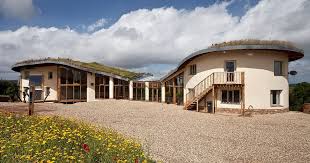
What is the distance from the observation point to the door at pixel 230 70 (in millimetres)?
22641

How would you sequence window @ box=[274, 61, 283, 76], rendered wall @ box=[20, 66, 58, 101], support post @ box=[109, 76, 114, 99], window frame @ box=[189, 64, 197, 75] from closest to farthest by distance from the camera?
window @ box=[274, 61, 283, 76] → window frame @ box=[189, 64, 197, 75] → support post @ box=[109, 76, 114, 99] → rendered wall @ box=[20, 66, 58, 101]

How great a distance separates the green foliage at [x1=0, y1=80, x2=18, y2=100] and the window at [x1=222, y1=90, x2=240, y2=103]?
2867 cm

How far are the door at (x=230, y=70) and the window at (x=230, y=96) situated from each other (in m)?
1.28

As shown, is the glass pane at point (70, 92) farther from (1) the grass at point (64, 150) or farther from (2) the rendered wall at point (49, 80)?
(1) the grass at point (64, 150)

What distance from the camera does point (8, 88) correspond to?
122 ft

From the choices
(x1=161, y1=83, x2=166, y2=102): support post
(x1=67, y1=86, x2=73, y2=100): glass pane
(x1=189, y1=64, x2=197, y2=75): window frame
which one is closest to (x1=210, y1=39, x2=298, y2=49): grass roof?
(x1=189, y1=64, x2=197, y2=75): window frame

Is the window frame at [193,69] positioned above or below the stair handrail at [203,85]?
above

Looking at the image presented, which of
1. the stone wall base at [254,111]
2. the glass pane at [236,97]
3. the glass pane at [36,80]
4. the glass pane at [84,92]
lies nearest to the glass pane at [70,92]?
the glass pane at [84,92]

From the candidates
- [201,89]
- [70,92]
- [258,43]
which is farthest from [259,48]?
[70,92]

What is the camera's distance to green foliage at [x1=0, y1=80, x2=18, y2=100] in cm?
3710

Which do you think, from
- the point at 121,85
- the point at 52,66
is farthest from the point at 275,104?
the point at 52,66

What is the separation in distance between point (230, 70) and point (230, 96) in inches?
89.0

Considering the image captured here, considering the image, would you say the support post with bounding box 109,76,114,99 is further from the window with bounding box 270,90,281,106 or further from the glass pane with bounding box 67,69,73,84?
the window with bounding box 270,90,281,106

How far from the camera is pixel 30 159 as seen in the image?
217 inches
